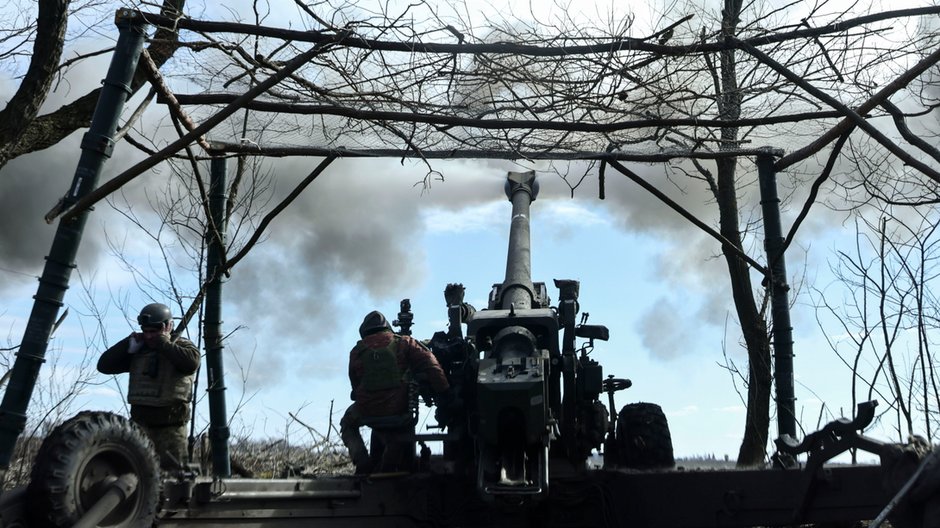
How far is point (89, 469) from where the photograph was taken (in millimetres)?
6199

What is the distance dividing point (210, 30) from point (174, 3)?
4.60 feet

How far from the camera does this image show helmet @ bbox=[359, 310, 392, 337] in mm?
9609

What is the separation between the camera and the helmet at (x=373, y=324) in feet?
31.5

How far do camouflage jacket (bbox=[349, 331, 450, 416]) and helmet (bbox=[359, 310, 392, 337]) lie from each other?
0.07 metres

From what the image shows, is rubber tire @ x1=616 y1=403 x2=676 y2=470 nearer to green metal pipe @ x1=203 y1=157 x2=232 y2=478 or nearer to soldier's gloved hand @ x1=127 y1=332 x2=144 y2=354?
green metal pipe @ x1=203 y1=157 x2=232 y2=478

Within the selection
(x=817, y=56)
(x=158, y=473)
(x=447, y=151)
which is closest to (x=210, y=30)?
(x=447, y=151)

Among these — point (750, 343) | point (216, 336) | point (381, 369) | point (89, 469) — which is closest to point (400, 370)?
point (381, 369)

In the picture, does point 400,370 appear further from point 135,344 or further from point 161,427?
point 135,344

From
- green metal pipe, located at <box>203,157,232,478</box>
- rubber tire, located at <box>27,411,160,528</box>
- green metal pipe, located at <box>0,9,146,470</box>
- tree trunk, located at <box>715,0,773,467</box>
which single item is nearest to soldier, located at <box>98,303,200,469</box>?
green metal pipe, located at <box>0,9,146,470</box>

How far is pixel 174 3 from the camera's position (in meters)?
9.62

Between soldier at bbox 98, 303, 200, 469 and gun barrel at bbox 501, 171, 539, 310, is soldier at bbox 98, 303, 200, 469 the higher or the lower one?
the lower one

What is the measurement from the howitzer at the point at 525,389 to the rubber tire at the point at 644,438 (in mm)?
13

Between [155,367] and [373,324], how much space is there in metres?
1.95

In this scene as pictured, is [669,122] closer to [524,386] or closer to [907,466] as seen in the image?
[524,386]
